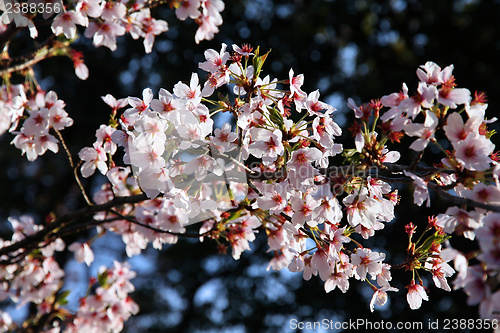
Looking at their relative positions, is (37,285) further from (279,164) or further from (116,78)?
(116,78)

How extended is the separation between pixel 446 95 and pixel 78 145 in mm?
5701

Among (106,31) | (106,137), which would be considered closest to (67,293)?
(106,137)

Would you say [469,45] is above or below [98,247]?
above

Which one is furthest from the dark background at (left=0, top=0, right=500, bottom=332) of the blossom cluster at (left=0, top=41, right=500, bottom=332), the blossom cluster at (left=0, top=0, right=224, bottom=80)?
the blossom cluster at (left=0, top=41, right=500, bottom=332)

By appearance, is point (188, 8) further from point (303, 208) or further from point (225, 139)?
point (303, 208)

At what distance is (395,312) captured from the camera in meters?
5.06

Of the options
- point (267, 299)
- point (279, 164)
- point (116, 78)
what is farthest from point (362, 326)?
point (116, 78)

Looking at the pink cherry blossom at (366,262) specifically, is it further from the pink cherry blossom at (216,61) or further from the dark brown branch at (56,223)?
the dark brown branch at (56,223)

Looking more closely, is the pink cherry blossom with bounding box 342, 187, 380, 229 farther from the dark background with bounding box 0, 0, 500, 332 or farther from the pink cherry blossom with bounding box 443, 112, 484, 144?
the dark background with bounding box 0, 0, 500, 332

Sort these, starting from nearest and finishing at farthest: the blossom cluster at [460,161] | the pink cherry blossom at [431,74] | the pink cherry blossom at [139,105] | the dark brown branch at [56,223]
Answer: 1. the blossom cluster at [460,161]
2. the pink cherry blossom at [431,74]
3. the pink cherry blossom at [139,105]
4. the dark brown branch at [56,223]

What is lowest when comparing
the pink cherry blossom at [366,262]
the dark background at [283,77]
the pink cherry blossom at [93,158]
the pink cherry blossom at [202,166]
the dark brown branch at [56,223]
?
the dark background at [283,77]

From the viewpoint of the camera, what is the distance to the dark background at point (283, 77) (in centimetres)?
516

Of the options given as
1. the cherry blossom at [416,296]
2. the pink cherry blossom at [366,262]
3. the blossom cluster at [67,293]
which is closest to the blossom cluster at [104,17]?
the blossom cluster at [67,293]

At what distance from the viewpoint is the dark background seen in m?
5.16
